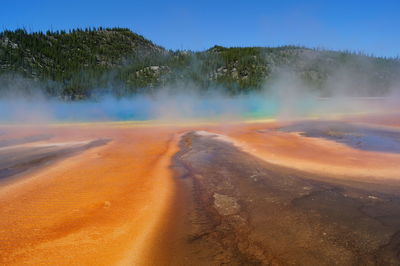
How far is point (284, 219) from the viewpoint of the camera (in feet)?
12.4

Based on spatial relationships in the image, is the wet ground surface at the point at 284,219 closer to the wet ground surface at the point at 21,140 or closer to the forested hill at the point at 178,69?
the wet ground surface at the point at 21,140

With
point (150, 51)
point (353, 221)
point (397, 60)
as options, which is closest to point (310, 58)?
point (397, 60)

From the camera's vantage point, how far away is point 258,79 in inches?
1529

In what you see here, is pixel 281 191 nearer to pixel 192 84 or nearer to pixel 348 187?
pixel 348 187

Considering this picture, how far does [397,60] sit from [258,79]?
870 inches

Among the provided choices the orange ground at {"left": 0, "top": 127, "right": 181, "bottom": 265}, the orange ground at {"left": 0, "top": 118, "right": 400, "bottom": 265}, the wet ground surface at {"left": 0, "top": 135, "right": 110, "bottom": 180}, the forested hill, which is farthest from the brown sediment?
the forested hill

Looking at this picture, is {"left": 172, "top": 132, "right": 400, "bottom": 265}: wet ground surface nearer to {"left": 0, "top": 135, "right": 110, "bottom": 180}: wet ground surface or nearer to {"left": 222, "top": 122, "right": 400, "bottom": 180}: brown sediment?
{"left": 222, "top": 122, "right": 400, "bottom": 180}: brown sediment

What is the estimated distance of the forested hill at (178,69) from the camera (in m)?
36.9

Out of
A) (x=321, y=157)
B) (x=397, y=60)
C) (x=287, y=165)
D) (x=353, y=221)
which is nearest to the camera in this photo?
(x=353, y=221)

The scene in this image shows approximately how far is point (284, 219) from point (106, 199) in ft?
7.36

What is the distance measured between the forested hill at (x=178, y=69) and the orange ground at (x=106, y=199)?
1179 inches

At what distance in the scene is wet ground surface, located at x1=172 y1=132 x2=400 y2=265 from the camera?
303cm

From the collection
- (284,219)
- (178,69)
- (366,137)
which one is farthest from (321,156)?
(178,69)

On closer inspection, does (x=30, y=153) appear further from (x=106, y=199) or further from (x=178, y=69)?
(x=178, y=69)
